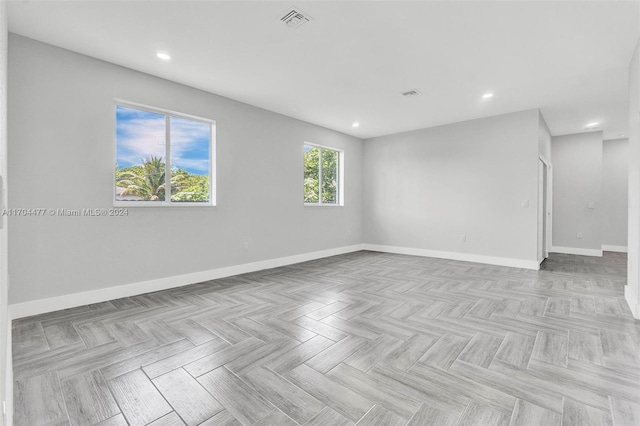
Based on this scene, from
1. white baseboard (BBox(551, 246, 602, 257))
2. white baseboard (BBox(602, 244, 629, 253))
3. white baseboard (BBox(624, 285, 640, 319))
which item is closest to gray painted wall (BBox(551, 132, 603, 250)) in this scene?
white baseboard (BBox(551, 246, 602, 257))

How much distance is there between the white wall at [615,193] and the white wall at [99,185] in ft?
25.0

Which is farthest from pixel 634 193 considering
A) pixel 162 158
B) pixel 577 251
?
pixel 162 158

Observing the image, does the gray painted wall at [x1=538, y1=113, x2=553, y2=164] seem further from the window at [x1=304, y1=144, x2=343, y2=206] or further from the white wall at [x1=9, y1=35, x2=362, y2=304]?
the white wall at [x1=9, y1=35, x2=362, y2=304]

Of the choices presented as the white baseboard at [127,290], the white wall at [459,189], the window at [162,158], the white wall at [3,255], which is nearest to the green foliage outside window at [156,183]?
the window at [162,158]

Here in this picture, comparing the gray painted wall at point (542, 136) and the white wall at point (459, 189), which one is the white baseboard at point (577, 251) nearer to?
the gray painted wall at point (542, 136)

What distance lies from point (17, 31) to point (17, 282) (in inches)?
87.5

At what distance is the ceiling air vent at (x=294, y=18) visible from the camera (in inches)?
96.5

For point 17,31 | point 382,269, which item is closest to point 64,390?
point 17,31

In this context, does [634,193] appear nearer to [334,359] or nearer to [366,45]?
[366,45]

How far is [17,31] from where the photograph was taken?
2701 mm

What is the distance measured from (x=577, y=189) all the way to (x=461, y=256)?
127 inches

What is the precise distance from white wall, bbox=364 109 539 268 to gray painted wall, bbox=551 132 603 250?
99.6 inches

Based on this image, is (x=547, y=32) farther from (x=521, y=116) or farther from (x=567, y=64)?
(x=521, y=116)

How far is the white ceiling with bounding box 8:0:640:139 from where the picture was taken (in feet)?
8.00
